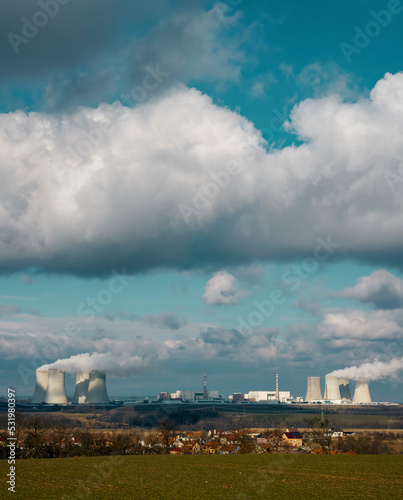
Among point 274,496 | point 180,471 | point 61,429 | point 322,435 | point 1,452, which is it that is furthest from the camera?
point 322,435

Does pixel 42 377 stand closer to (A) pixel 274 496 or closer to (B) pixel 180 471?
(B) pixel 180 471

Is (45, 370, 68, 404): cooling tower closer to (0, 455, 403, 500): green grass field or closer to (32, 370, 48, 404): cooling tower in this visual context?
(32, 370, 48, 404): cooling tower

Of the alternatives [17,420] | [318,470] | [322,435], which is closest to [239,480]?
[318,470]

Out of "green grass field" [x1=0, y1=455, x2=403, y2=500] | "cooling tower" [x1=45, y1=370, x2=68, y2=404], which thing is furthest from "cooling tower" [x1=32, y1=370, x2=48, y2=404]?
"green grass field" [x1=0, y1=455, x2=403, y2=500]

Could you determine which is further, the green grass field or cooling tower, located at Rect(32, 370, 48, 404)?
cooling tower, located at Rect(32, 370, 48, 404)

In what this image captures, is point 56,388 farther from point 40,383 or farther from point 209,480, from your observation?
point 209,480

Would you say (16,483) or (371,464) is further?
(371,464)
